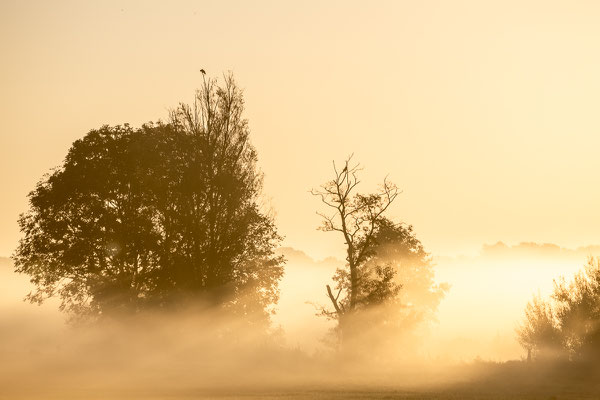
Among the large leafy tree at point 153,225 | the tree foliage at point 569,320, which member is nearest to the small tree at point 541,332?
the tree foliage at point 569,320

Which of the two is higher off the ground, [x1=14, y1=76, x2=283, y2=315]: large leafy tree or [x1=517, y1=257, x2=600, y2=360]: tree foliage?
[x1=14, y1=76, x2=283, y2=315]: large leafy tree

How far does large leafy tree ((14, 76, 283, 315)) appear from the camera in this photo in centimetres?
Result: 5481

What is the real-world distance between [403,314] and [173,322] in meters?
20.1

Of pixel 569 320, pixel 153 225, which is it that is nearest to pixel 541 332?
pixel 569 320

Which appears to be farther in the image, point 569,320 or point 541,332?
point 541,332

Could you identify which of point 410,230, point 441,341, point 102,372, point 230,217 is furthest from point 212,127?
point 441,341

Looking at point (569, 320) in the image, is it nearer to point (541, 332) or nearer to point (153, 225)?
point (541, 332)

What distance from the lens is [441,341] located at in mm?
95375

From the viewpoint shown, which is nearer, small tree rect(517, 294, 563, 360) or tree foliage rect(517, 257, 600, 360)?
tree foliage rect(517, 257, 600, 360)

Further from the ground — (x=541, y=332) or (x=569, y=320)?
(x=569, y=320)

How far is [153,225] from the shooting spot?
185 feet

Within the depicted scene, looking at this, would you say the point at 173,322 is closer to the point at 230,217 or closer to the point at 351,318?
the point at 230,217

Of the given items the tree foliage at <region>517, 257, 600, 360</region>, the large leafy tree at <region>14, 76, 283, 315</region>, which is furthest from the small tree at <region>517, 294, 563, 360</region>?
the large leafy tree at <region>14, 76, 283, 315</region>

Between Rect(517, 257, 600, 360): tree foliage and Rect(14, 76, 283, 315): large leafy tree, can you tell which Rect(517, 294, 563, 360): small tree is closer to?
Rect(517, 257, 600, 360): tree foliage
